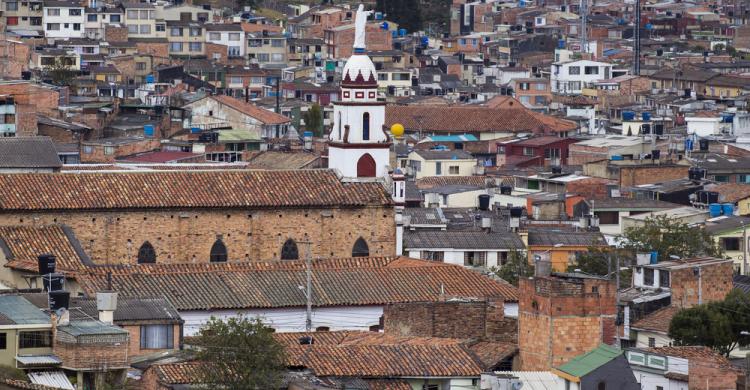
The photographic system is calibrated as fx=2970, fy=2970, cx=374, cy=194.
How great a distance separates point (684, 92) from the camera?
525 feet

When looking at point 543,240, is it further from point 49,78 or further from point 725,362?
point 49,78

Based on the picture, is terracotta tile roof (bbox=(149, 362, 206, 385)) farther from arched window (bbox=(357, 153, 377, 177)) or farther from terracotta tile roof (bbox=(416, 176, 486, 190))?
terracotta tile roof (bbox=(416, 176, 486, 190))

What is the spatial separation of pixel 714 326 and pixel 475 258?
23.8m

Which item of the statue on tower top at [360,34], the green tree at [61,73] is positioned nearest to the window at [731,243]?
the statue on tower top at [360,34]

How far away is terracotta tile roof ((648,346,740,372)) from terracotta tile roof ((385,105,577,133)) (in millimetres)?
74773

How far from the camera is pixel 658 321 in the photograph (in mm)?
68750

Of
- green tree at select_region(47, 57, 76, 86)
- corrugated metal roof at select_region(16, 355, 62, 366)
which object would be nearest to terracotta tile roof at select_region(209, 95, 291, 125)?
green tree at select_region(47, 57, 76, 86)

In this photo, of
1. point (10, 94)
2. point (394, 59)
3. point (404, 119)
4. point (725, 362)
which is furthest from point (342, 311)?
point (394, 59)

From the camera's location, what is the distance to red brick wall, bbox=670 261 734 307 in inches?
2798

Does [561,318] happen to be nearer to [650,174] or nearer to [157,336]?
[157,336]

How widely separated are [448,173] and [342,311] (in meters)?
49.6

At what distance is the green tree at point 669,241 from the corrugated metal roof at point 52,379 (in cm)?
2849

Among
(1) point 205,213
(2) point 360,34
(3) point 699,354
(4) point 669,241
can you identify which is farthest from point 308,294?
(2) point 360,34

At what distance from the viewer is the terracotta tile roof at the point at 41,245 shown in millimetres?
73375
